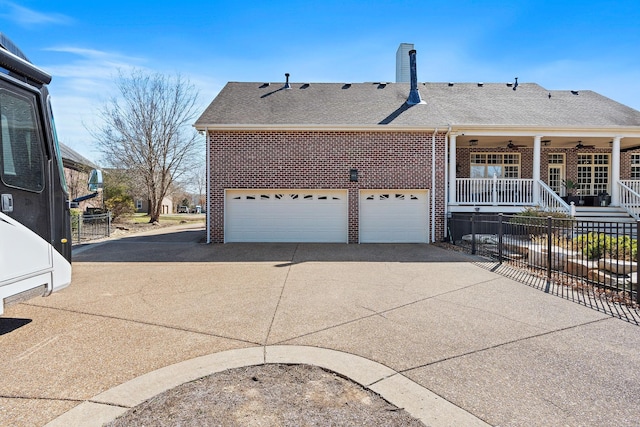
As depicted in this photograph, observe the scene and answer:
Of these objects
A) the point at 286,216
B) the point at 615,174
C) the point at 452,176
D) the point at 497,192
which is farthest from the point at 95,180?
the point at 615,174

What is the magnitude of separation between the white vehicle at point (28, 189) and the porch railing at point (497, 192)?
12291mm

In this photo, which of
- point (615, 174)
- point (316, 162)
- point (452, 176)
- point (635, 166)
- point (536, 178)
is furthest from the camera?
point (635, 166)

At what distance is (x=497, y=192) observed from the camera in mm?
13516

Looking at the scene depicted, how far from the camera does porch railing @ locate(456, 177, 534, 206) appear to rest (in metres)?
13.5

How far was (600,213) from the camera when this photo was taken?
13.1m

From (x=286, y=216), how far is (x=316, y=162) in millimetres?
2180

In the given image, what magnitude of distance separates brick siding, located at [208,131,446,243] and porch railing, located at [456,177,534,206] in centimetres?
172

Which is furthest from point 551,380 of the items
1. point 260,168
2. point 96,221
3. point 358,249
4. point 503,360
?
point 96,221

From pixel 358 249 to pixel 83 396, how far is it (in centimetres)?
910

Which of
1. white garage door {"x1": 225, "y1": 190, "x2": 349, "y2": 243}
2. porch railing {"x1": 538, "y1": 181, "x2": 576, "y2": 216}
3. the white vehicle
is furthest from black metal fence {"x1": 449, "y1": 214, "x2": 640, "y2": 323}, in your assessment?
the white vehicle

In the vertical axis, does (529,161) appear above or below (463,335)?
above

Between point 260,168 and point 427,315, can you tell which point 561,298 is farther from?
point 260,168

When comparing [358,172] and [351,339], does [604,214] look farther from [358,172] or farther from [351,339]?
[351,339]

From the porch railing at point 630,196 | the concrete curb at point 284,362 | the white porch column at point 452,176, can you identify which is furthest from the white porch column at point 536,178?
the concrete curb at point 284,362
